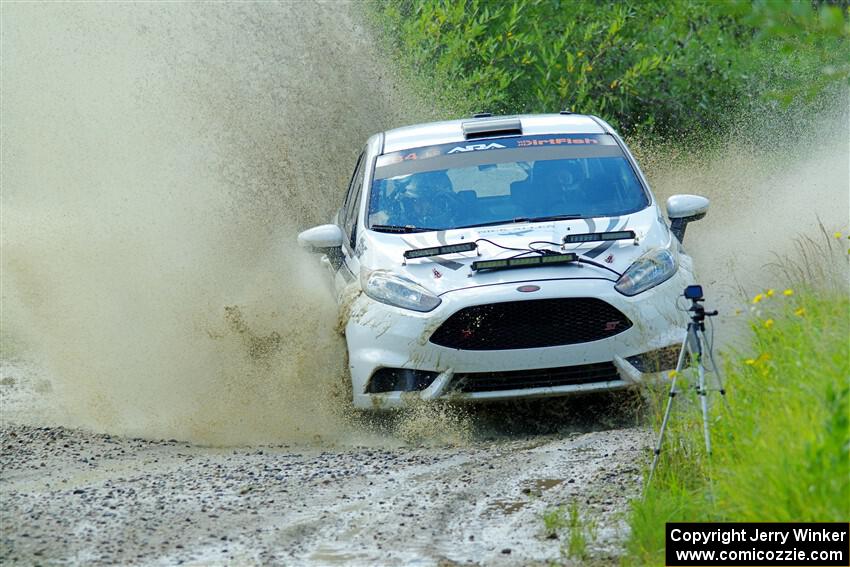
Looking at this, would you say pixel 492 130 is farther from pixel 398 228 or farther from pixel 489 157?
pixel 398 228

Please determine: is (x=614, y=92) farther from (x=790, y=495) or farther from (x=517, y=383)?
(x=790, y=495)

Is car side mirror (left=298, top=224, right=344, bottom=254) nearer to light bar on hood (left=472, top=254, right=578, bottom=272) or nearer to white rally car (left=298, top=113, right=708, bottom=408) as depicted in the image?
white rally car (left=298, top=113, right=708, bottom=408)

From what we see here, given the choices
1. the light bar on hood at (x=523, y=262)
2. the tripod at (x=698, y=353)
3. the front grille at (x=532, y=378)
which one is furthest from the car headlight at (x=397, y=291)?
the tripod at (x=698, y=353)

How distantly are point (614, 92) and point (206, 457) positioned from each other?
35.7 feet

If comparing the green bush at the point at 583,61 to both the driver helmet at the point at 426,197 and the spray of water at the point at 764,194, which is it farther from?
the driver helmet at the point at 426,197

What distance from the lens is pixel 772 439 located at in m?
5.18

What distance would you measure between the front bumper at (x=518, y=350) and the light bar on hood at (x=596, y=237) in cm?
45

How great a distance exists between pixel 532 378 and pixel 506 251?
2.60ft

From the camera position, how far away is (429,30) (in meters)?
16.8

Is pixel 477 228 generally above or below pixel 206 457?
above

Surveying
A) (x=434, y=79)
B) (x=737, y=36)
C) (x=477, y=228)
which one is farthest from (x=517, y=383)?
(x=737, y=36)

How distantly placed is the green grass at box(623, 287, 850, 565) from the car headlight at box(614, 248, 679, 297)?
1281 millimetres

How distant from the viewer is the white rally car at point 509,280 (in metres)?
7.96

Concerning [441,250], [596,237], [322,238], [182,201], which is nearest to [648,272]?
[596,237]
